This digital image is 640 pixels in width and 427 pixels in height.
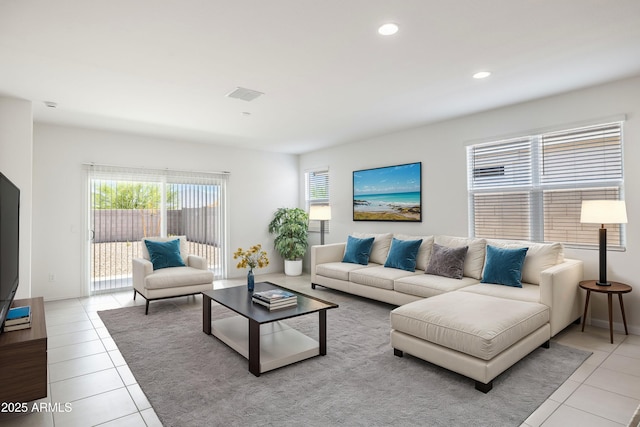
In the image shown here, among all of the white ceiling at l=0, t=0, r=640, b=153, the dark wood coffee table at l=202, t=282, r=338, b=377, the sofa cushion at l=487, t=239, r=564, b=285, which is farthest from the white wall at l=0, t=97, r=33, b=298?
the sofa cushion at l=487, t=239, r=564, b=285

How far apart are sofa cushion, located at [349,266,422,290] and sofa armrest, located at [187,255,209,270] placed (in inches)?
80.5

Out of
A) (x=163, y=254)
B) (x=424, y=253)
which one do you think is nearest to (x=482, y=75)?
(x=424, y=253)

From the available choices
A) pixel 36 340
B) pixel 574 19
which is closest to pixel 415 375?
pixel 36 340

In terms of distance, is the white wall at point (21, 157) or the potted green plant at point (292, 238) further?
the potted green plant at point (292, 238)

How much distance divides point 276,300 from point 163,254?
8.24 ft

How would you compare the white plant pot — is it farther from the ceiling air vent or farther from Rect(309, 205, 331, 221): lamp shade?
the ceiling air vent

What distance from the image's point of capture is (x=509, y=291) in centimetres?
344

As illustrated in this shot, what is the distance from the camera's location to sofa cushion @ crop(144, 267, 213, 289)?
4277 mm

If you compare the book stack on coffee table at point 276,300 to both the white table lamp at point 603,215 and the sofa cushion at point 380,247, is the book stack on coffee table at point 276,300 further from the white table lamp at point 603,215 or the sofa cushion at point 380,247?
the white table lamp at point 603,215

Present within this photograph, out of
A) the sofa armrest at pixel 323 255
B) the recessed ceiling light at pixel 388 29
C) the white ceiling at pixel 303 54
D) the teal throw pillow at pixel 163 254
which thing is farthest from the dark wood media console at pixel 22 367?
the sofa armrest at pixel 323 255

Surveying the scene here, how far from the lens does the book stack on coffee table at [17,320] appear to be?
2.27 metres

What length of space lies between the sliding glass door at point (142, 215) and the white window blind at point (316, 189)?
5.76ft

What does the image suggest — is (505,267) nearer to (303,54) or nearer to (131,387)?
(303,54)

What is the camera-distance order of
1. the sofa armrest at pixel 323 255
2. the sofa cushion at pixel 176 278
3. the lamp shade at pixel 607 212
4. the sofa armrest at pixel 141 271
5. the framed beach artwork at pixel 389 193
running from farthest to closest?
1. the sofa armrest at pixel 323 255
2. the framed beach artwork at pixel 389 193
3. the sofa armrest at pixel 141 271
4. the sofa cushion at pixel 176 278
5. the lamp shade at pixel 607 212
